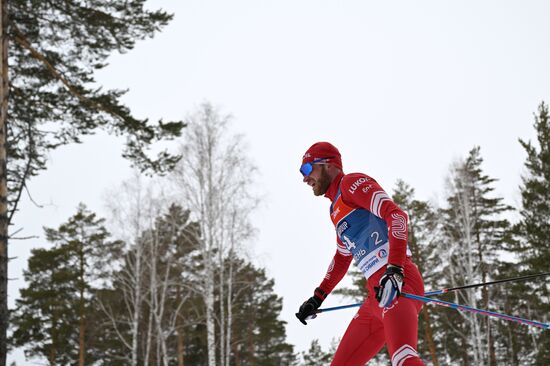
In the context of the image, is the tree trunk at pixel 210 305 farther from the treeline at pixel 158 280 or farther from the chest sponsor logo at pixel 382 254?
the chest sponsor logo at pixel 382 254

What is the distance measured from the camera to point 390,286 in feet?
8.37

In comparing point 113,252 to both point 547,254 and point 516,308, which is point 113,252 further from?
point 516,308

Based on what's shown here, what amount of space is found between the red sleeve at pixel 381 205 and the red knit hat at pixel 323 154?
268 mm

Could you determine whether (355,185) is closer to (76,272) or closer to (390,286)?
(390,286)

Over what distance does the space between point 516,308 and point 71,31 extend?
21.8 meters

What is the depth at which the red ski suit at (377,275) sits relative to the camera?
2646 mm

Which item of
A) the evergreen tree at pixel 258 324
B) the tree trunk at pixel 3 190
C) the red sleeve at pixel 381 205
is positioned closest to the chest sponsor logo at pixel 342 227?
the red sleeve at pixel 381 205

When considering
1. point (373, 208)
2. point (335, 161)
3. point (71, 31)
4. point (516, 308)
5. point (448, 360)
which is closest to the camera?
point (373, 208)

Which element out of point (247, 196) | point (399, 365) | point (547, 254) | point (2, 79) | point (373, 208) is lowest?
point (399, 365)

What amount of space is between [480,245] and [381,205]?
19.1m

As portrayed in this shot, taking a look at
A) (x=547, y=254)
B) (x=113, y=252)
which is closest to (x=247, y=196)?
(x=113, y=252)

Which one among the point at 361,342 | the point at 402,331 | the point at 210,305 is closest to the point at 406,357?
the point at 402,331

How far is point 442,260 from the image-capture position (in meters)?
21.2

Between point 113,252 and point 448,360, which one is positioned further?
point 448,360
